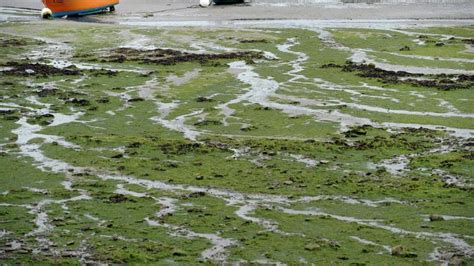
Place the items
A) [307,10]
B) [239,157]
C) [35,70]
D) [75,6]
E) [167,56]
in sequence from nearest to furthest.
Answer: [239,157], [35,70], [167,56], [307,10], [75,6]

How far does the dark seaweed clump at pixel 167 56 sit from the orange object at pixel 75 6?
582 inches

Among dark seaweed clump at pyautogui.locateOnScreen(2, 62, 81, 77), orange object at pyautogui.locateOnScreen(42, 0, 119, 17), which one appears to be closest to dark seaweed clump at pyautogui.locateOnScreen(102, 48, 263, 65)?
dark seaweed clump at pyautogui.locateOnScreen(2, 62, 81, 77)

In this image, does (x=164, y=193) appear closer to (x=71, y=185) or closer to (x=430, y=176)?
(x=71, y=185)

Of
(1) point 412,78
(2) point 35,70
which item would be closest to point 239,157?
(1) point 412,78

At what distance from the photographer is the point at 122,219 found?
39.3 feet

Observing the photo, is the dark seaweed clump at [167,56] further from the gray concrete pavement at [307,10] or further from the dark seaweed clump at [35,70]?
the gray concrete pavement at [307,10]

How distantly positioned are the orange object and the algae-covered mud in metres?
15.1

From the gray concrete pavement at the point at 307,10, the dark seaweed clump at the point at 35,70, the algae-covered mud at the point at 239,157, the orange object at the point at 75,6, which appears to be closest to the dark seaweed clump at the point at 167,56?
the algae-covered mud at the point at 239,157

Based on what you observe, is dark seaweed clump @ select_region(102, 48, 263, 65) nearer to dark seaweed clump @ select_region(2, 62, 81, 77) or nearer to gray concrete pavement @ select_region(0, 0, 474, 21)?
dark seaweed clump @ select_region(2, 62, 81, 77)

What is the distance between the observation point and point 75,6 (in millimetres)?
43781

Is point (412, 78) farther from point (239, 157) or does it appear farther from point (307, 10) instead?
point (307, 10)

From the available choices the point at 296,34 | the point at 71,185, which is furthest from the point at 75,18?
the point at 71,185

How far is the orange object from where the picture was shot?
43.5 metres

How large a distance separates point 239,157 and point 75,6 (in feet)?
98.6
